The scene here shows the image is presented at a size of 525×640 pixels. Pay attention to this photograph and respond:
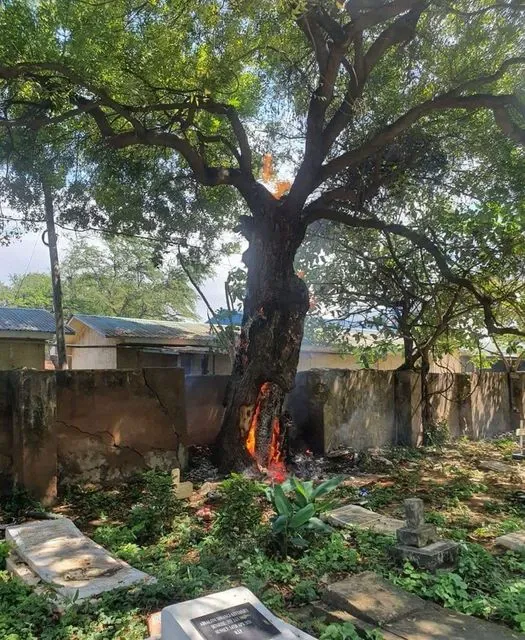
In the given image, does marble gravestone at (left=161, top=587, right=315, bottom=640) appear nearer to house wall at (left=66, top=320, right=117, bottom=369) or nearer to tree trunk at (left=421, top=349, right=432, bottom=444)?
tree trunk at (left=421, top=349, right=432, bottom=444)

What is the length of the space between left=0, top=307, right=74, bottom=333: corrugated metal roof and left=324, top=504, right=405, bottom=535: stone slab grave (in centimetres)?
1375

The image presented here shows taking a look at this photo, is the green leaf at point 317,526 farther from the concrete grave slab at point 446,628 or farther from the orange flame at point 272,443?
A: the orange flame at point 272,443

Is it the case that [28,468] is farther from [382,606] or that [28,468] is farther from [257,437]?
[382,606]

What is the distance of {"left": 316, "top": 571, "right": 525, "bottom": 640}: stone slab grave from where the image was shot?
3.11 metres

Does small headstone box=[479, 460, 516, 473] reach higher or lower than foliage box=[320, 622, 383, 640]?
lower

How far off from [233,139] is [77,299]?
23.2m

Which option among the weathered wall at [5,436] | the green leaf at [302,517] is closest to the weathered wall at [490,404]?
the green leaf at [302,517]

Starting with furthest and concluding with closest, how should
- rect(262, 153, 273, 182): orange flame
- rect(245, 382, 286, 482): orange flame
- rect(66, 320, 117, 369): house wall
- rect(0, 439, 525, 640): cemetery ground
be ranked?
rect(66, 320, 117, 369): house wall, rect(262, 153, 273, 182): orange flame, rect(245, 382, 286, 482): orange flame, rect(0, 439, 525, 640): cemetery ground

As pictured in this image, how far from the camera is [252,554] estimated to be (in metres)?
4.38

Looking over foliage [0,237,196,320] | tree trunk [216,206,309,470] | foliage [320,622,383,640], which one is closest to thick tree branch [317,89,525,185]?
tree trunk [216,206,309,470]

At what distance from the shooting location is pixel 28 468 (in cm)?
585

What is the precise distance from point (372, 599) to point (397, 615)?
224 mm

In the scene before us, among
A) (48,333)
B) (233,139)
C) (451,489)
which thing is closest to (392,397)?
(451,489)

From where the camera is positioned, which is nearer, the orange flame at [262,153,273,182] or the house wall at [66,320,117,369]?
the orange flame at [262,153,273,182]
